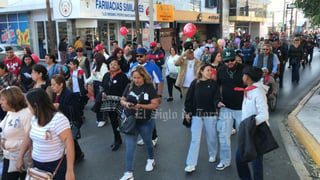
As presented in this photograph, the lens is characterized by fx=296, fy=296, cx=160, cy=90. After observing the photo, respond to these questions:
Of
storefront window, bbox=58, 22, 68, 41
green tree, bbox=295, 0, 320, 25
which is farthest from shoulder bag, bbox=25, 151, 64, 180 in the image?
storefront window, bbox=58, 22, 68, 41

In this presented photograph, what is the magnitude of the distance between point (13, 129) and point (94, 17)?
16.9 meters

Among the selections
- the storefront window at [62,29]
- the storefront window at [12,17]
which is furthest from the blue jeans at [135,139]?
the storefront window at [12,17]

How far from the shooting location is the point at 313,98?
8602 mm

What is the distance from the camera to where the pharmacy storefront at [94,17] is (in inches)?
715

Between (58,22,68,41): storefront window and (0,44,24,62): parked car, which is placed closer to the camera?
(0,44,24,62): parked car

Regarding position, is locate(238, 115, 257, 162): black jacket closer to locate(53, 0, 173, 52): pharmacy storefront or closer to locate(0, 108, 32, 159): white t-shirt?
locate(0, 108, 32, 159): white t-shirt

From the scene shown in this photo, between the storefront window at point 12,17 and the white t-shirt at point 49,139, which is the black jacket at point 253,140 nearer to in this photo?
the white t-shirt at point 49,139

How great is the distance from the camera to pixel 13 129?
10.2 feet

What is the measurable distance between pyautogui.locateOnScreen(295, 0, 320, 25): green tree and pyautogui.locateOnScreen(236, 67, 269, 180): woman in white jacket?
425 centimetres

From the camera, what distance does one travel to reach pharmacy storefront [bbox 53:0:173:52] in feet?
59.6

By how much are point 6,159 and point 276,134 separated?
4.96m

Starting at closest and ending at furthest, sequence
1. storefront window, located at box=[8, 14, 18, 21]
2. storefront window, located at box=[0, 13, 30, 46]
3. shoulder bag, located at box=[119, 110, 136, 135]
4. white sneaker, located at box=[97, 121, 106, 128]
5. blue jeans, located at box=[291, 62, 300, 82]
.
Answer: shoulder bag, located at box=[119, 110, 136, 135]
white sneaker, located at box=[97, 121, 106, 128]
blue jeans, located at box=[291, 62, 300, 82]
storefront window, located at box=[0, 13, 30, 46]
storefront window, located at box=[8, 14, 18, 21]

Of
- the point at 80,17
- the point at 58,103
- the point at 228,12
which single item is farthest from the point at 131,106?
the point at 228,12

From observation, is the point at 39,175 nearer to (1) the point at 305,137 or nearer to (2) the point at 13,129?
(2) the point at 13,129
